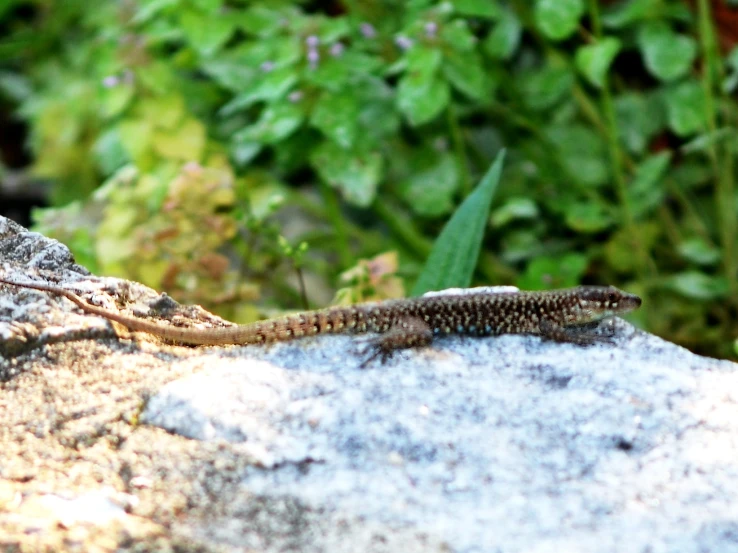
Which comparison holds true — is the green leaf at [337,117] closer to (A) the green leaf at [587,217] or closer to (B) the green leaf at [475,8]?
(B) the green leaf at [475,8]

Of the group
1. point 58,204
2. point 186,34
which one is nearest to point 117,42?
point 186,34

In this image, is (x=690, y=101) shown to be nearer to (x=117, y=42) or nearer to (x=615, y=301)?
(x=615, y=301)

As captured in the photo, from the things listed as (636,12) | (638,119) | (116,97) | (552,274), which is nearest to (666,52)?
(636,12)

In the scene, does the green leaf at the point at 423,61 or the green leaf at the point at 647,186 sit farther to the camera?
the green leaf at the point at 647,186

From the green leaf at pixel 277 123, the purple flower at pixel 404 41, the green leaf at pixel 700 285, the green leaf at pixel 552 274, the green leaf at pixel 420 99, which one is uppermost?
the purple flower at pixel 404 41

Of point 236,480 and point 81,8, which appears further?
point 81,8

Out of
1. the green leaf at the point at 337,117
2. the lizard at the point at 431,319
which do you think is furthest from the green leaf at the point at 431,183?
the lizard at the point at 431,319

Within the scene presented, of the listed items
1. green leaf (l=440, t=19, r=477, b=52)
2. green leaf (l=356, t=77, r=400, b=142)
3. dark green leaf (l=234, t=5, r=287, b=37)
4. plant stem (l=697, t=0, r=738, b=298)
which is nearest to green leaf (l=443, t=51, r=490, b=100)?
green leaf (l=440, t=19, r=477, b=52)

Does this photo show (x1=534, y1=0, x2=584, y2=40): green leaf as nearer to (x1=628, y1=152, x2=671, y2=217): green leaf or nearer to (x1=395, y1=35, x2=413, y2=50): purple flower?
(x1=395, y1=35, x2=413, y2=50): purple flower
